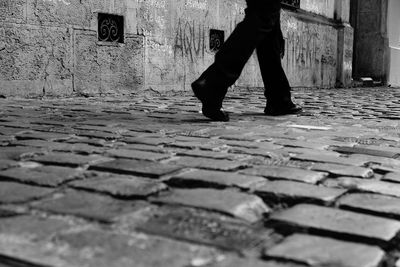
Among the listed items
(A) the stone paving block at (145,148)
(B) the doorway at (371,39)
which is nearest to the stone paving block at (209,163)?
(A) the stone paving block at (145,148)

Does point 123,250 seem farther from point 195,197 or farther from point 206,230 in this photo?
point 195,197

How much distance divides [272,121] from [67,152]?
7.13 feet

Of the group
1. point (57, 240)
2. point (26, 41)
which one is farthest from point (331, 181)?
point (26, 41)

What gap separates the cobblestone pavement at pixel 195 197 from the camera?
1.39 m

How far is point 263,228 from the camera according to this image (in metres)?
1.60

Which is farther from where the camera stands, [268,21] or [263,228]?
[268,21]

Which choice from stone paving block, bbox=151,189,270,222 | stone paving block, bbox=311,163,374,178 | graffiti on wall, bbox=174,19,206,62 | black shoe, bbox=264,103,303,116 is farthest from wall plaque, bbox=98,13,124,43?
stone paving block, bbox=151,189,270,222

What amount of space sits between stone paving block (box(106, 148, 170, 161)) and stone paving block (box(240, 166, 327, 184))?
0.48 meters

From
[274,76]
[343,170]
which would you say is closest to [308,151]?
[343,170]

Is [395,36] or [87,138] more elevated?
[395,36]

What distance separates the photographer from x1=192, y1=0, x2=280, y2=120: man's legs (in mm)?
4156

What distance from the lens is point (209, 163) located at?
8.30 feet

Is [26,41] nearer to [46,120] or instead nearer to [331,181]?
[46,120]

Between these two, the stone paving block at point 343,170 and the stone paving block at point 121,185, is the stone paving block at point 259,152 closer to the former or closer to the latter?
the stone paving block at point 343,170
